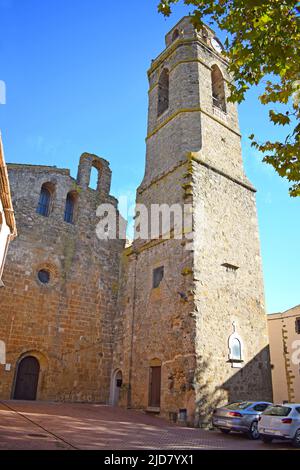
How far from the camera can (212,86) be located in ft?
64.6

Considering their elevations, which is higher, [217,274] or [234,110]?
[234,110]

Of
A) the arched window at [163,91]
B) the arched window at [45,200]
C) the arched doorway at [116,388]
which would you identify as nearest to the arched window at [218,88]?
the arched window at [163,91]

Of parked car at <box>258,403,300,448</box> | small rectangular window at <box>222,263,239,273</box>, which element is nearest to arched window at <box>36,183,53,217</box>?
small rectangular window at <box>222,263,239,273</box>

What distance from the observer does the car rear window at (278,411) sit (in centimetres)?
855

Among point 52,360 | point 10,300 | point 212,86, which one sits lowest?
point 52,360

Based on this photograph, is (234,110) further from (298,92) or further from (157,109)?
(298,92)

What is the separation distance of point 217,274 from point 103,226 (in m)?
8.25

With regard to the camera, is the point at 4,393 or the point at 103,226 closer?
the point at 4,393

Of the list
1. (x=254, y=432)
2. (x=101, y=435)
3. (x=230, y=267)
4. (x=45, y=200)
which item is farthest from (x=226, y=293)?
(x=45, y=200)

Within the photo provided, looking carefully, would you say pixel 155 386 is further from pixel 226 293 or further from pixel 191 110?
pixel 191 110

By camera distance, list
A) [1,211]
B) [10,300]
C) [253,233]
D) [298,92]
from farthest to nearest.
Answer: [253,233] → [10,300] → [1,211] → [298,92]

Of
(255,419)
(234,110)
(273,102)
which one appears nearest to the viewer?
(273,102)

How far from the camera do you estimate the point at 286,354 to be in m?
22.3

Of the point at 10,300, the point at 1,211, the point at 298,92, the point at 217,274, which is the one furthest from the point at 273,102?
the point at 10,300
